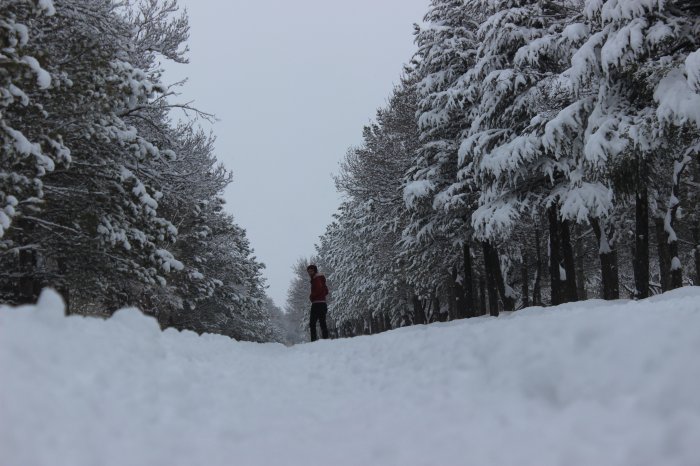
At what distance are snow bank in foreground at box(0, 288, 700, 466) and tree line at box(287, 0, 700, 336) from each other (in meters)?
7.18

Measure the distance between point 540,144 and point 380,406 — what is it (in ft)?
37.4

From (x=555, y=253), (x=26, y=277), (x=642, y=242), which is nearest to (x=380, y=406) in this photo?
(x=26, y=277)

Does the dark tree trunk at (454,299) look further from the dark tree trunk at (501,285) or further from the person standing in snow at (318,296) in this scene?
the person standing in snow at (318,296)

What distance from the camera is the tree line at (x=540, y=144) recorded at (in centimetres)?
1001

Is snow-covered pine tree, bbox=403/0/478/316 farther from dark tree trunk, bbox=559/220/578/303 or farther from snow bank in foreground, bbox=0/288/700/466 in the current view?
snow bank in foreground, bbox=0/288/700/466

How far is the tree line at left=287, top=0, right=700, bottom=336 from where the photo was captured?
10008mm

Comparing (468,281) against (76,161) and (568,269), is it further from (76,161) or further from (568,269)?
(76,161)

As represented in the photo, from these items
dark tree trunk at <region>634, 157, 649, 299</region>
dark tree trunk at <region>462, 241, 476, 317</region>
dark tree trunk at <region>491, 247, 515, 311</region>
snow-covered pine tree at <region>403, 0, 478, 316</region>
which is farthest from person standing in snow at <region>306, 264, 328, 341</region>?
dark tree trunk at <region>462, 241, 476, 317</region>

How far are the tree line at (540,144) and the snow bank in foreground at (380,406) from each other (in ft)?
23.5

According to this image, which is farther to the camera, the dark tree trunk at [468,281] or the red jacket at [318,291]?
the dark tree trunk at [468,281]

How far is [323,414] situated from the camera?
3.59m

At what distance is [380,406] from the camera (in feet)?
12.0

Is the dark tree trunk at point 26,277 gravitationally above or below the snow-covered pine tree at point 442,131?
below

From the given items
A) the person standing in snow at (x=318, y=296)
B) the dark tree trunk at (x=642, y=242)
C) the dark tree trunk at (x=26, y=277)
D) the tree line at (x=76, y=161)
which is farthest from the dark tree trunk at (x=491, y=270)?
the dark tree trunk at (x=26, y=277)
